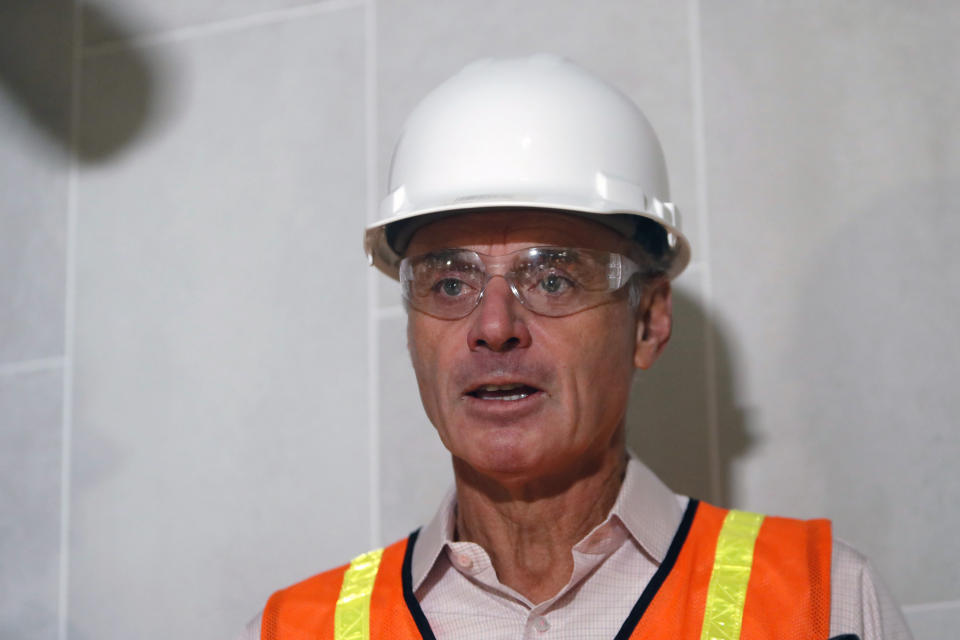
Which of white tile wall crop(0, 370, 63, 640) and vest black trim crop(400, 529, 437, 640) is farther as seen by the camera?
white tile wall crop(0, 370, 63, 640)

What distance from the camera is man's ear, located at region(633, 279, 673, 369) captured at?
5.42ft

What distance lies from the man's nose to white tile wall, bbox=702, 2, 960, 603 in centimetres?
61

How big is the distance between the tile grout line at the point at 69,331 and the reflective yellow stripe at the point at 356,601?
0.97 metres

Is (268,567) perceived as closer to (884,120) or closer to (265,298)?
(265,298)

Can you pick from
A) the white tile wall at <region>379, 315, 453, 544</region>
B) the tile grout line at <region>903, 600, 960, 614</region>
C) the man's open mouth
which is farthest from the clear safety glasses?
the tile grout line at <region>903, 600, 960, 614</region>

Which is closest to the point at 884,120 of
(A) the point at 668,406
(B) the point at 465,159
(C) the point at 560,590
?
(A) the point at 668,406

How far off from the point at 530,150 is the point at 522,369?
0.31 meters

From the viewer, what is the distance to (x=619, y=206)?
1531 mm

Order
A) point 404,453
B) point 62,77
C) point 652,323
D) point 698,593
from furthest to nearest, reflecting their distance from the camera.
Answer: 1. point 62,77
2. point 404,453
3. point 652,323
4. point 698,593

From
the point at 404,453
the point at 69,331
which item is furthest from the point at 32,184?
the point at 404,453

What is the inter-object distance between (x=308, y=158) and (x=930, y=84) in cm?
123

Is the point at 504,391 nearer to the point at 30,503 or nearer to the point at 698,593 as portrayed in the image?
the point at 698,593

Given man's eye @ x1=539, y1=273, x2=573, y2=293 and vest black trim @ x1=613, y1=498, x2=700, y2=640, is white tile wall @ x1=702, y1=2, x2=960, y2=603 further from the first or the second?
man's eye @ x1=539, y1=273, x2=573, y2=293

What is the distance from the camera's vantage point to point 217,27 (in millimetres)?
2422
